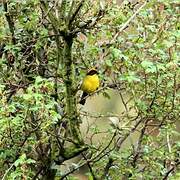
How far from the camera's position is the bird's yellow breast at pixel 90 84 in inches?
110

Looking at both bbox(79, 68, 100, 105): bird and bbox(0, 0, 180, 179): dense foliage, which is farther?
bbox(79, 68, 100, 105): bird

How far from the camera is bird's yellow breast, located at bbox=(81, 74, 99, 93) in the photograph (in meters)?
2.80

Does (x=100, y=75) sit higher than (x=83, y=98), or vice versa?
(x=100, y=75)

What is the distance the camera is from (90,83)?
2807mm

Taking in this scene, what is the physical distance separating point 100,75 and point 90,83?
3.6 inches

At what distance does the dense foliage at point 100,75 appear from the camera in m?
2.58

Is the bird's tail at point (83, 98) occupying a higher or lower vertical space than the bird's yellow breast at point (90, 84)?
lower

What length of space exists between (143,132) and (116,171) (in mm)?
316

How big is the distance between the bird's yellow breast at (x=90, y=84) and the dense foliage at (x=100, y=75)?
8 centimetres

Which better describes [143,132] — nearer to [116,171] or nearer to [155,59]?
[116,171]

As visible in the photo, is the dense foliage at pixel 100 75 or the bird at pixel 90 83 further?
the bird at pixel 90 83

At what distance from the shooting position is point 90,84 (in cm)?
281

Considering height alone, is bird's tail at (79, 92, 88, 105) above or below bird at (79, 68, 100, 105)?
below

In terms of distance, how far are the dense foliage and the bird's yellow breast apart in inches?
3.0
